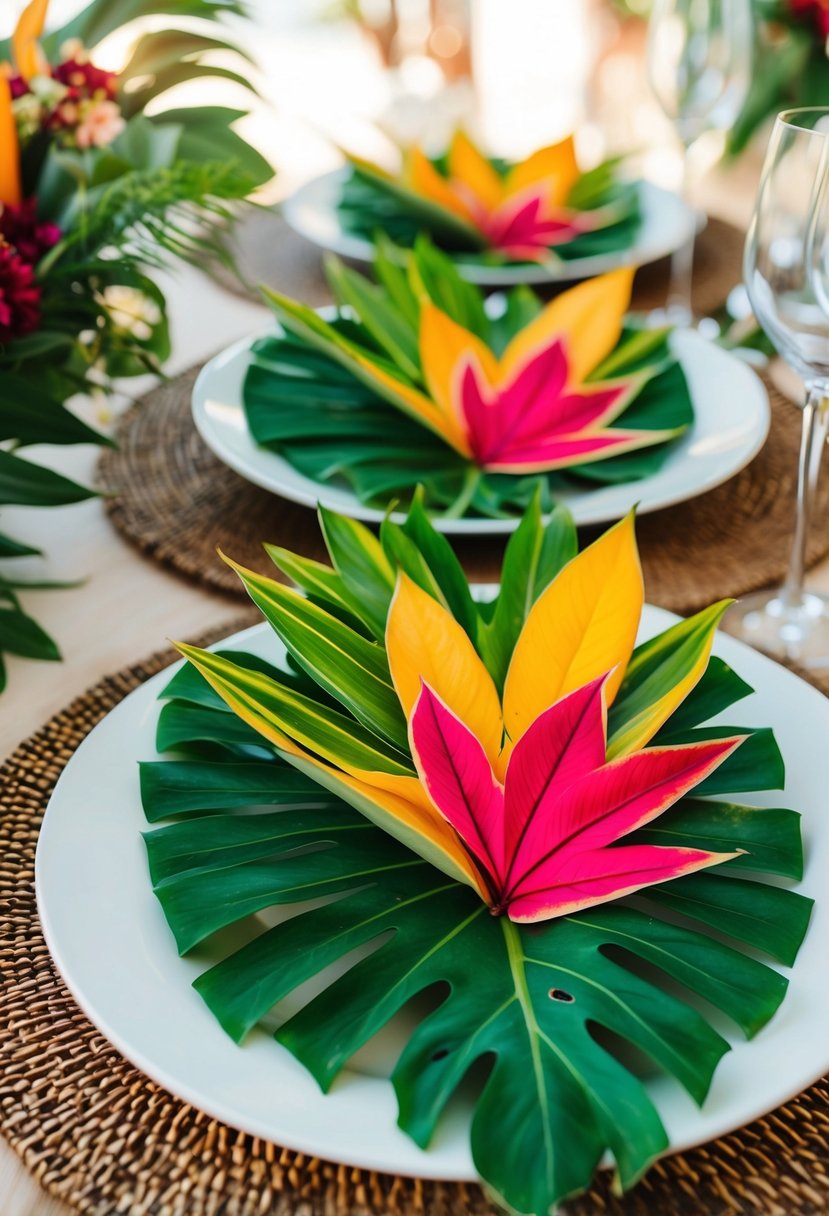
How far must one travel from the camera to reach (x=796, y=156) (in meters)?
0.56

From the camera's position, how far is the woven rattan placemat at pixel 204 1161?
36 centimetres

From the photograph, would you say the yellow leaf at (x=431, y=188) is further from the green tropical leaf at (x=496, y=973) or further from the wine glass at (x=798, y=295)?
the green tropical leaf at (x=496, y=973)

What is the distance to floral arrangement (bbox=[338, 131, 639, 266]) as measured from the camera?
1.07 m

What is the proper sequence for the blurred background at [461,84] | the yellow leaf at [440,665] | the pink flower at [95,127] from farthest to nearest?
the blurred background at [461,84]
the pink flower at [95,127]
the yellow leaf at [440,665]

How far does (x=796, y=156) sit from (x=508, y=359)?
0.25 meters

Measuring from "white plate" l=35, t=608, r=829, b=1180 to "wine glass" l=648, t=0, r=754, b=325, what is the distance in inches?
26.3

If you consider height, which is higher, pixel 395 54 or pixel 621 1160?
pixel 621 1160

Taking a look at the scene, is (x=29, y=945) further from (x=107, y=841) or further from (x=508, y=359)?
(x=508, y=359)

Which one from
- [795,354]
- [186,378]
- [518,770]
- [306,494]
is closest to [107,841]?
[518,770]

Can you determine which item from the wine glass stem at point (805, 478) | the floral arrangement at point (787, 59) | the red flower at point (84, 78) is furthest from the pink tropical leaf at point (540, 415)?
the floral arrangement at point (787, 59)

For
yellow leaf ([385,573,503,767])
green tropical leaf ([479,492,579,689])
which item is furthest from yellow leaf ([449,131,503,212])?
yellow leaf ([385,573,503,767])

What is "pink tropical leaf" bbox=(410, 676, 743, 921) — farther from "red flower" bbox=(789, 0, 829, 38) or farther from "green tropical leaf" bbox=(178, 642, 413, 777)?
"red flower" bbox=(789, 0, 829, 38)

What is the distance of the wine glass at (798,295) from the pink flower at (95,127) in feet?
1.32

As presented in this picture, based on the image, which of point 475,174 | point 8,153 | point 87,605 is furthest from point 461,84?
point 87,605
